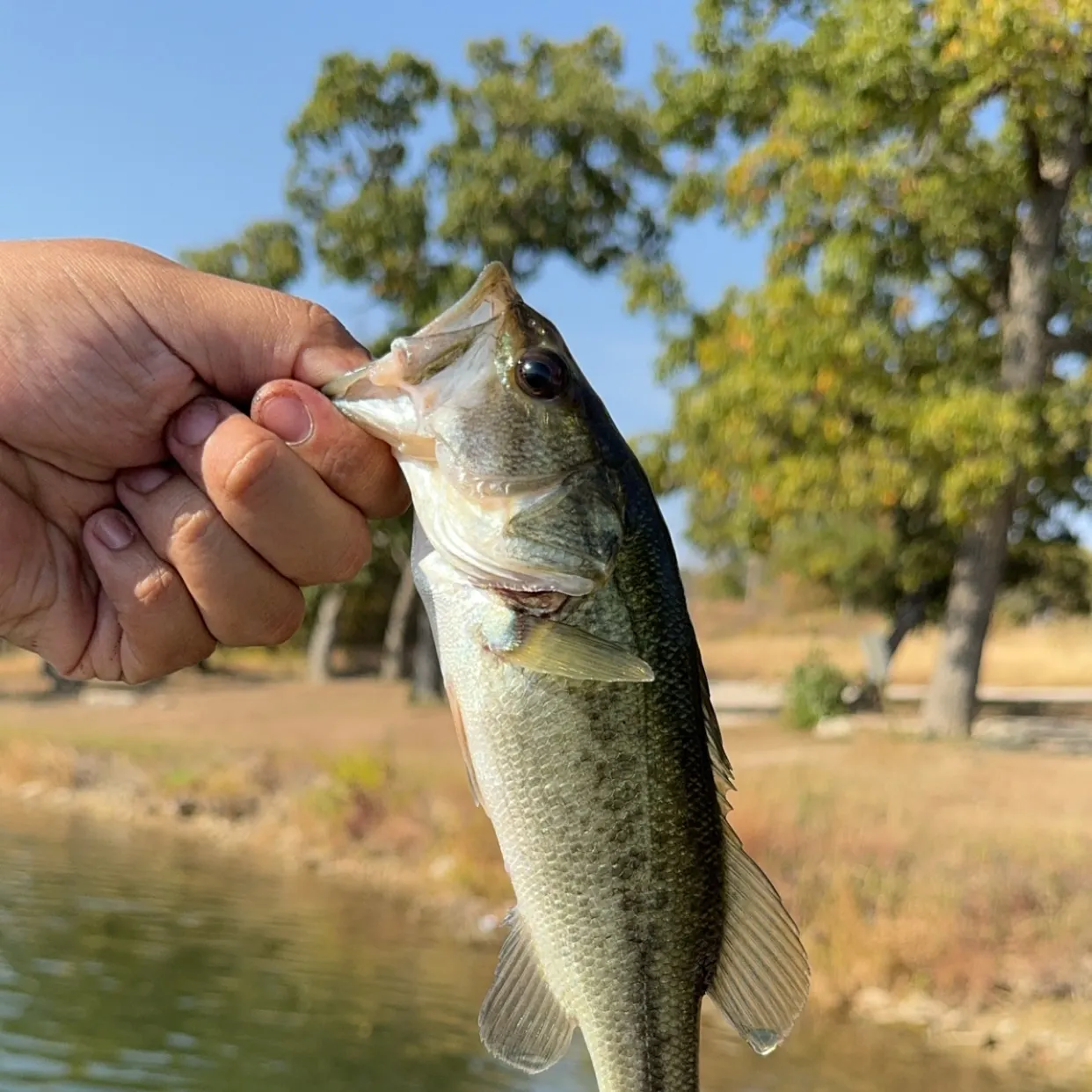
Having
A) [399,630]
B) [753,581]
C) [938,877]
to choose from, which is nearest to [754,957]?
[938,877]

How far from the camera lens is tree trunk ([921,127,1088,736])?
557 inches

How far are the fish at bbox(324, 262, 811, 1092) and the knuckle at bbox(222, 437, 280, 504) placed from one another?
8.3 inches

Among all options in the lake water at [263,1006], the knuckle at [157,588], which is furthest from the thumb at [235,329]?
the lake water at [263,1006]

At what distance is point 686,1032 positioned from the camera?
2.13m

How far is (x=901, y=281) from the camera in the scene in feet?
49.1

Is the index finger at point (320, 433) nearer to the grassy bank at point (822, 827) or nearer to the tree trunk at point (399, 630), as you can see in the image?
the grassy bank at point (822, 827)

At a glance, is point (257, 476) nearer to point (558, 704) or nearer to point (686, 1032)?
point (558, 704)

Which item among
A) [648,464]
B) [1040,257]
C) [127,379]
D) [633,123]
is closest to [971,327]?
[1040,257]

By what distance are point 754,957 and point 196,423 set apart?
1474mm

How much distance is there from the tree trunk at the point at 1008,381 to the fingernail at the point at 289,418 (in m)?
12.9

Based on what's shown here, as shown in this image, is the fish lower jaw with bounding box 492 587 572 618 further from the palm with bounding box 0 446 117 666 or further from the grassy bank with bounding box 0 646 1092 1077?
the grassy bank with bounding box 0 646 1092 1077

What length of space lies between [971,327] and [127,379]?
14608 millimetres

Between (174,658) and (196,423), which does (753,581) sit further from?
(196,423)

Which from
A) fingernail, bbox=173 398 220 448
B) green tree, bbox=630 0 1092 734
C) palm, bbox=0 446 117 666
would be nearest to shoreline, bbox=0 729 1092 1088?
fingernail, bbox=173 398 220 448
